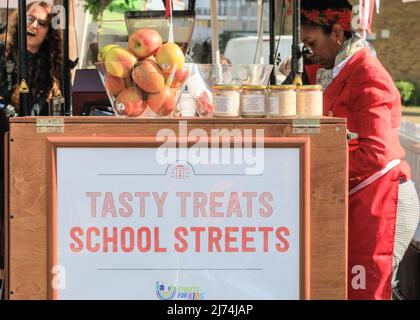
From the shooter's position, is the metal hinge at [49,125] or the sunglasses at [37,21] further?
the sunglasses at [37,21]

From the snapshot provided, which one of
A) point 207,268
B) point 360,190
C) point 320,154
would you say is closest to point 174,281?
point 207,268

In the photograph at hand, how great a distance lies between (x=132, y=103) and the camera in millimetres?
2277

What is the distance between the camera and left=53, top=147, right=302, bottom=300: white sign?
2.24 metres

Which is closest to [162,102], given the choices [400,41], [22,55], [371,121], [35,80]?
Answer: [22,55]

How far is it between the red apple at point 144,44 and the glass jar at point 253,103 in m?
0.35

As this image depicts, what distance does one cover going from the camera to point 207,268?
227 cm

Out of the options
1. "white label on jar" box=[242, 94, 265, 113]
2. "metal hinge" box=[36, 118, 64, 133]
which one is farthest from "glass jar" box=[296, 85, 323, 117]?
"metal hinge" box=[36, 118, 64, 133]

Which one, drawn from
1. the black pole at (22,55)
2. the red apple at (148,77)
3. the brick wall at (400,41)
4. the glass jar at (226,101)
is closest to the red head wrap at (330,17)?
the glass jar at (226,101)

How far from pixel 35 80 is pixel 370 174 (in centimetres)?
196

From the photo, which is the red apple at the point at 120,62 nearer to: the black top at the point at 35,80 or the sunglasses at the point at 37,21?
the black top at the point at 35,80

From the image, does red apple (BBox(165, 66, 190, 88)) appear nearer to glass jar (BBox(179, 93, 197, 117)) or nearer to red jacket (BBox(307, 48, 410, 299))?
glass jar (BBox(179, 93, 197, 117))

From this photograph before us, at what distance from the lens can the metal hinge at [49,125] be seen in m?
2.21
